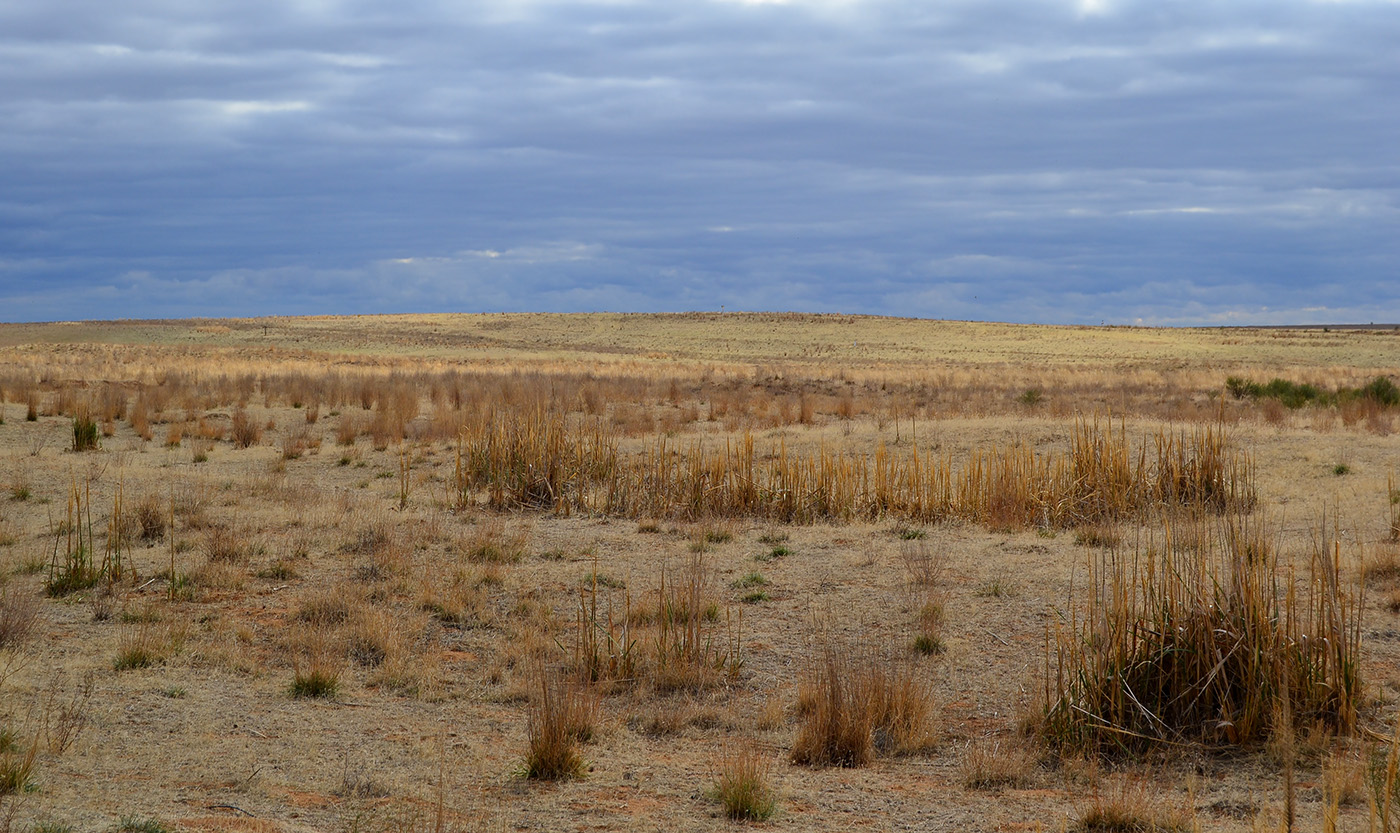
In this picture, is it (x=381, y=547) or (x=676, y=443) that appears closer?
(x=381, y=547)

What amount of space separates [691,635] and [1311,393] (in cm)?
2662

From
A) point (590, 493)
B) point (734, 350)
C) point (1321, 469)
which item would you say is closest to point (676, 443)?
point (590, 493)

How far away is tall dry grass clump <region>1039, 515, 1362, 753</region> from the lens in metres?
5.99

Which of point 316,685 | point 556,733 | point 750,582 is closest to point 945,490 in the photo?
point 750,582

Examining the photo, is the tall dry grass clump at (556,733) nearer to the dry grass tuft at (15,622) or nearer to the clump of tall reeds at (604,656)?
the clump of tall reeds at (604,656)

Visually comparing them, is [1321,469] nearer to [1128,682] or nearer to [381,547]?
[1128,682]

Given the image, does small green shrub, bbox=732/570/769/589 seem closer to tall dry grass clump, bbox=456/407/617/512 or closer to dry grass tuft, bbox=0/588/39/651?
tall dry grass clump, bbox=456/407/617/512

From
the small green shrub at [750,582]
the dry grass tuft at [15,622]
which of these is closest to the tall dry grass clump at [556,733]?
the small green shrub at [750,582]

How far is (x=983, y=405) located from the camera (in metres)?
28.5

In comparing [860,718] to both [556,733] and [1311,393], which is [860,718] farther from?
[1311,393]

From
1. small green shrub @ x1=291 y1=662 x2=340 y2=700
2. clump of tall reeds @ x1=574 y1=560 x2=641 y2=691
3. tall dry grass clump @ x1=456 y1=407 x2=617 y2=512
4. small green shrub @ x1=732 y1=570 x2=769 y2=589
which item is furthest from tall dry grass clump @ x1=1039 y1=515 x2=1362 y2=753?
tall dry grass clump @ x1=456 y1=407 x2=617 y2=512

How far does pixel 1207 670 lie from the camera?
20.4ft

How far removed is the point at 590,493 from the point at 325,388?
18919mm

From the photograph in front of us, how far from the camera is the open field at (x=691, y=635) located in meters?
5.33
